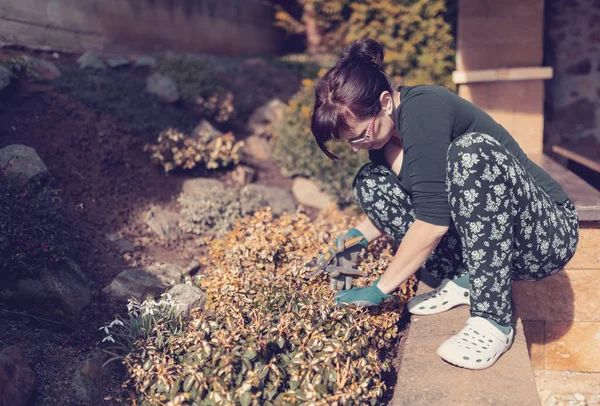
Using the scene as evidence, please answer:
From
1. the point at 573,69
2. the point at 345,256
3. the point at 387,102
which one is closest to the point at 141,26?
the point at 573,69

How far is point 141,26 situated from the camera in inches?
240

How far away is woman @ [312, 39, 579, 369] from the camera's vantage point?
2.01 metres

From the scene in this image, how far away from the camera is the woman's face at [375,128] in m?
2.14

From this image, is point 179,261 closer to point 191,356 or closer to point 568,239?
point 191,356

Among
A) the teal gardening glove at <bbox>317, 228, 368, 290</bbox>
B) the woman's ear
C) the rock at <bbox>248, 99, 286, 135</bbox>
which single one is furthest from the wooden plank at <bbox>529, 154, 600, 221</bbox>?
the rock at <bbox>248, 99, 286, 135</bbox>

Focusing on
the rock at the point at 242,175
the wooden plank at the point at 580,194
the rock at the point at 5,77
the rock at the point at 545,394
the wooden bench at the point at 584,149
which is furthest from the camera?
the wooden bench at the point at 584,149

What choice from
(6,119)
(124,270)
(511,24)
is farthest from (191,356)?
(511,24)

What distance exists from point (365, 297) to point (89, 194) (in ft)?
7.19

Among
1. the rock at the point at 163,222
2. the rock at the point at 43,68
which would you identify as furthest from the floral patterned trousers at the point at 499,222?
the rock at the point at 43,68

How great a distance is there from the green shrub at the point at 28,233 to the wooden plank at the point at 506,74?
3.26 m

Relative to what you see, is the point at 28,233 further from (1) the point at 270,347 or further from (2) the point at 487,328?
(2) the point at 487,328

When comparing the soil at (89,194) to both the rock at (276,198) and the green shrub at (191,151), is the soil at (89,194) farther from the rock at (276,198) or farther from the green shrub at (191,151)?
the rock at (276,198)

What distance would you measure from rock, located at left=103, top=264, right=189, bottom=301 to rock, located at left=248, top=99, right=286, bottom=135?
259 cm

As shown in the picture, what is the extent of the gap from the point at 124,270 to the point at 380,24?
393cm
